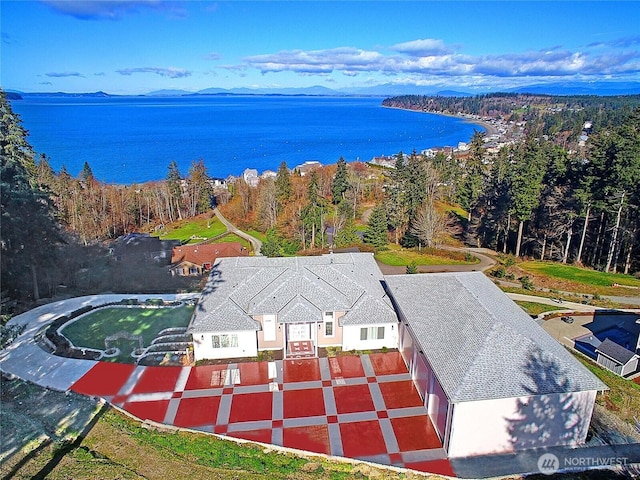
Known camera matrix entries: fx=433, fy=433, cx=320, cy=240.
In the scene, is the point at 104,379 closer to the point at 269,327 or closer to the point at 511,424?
the point at 269,327

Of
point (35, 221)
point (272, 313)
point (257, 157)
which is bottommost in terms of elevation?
point (257, 157)

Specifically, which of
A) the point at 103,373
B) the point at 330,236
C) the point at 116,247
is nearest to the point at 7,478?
the point at 103,373

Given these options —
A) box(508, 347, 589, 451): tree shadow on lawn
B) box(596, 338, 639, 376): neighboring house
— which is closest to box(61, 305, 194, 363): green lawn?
box(508, 347, 589, 451): tree shadow on lawn

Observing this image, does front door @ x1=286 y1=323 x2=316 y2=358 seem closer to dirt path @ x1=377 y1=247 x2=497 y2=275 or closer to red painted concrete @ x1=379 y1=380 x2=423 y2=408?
red painted concrete @ x1=379 y1=380 x2=423 y2=408

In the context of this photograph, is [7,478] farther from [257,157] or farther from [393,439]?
[257,157]

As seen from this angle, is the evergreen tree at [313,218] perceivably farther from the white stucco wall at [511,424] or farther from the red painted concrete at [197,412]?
the white stucco wall at [511,424]

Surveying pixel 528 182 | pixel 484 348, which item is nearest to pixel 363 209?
pixel 528 182
